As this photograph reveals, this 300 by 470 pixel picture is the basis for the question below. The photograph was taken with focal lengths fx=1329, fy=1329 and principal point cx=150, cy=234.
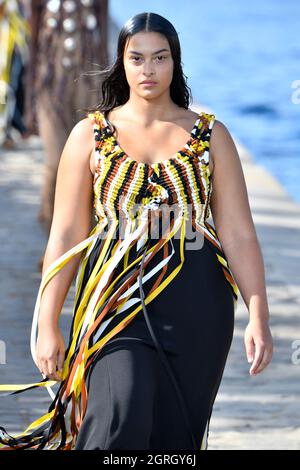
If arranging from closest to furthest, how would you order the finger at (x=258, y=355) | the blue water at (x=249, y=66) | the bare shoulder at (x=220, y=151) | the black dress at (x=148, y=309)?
the black dress at (x=148, y=309)
the finger at (x=258, y=355)
the bare shoulder at (x=220, y=151)
the blue water at (x=249, y=66)

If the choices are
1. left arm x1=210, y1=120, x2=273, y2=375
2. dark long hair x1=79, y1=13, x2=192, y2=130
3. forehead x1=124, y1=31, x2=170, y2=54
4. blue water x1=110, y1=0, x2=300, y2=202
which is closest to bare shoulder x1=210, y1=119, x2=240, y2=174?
left arm x1=210, y1=120, x2=273, y2=375

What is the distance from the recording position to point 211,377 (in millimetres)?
3660

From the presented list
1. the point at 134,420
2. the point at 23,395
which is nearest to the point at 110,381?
the point at 134,420

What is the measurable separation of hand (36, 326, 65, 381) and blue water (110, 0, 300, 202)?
311cm

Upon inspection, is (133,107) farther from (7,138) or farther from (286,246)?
(7,138)

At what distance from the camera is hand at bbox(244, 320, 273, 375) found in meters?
3.71

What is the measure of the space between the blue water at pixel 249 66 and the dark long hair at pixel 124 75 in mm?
2708

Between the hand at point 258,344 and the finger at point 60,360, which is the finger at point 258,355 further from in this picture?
the finger at point 60,360

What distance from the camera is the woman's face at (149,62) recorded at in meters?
3.77

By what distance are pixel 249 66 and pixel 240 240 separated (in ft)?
75.6

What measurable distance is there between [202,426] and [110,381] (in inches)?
12.3

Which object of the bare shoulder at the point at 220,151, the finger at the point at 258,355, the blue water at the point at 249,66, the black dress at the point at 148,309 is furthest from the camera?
the blue water at the point at 249,66

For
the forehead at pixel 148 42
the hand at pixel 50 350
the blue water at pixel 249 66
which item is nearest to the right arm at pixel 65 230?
the hand at pixel 50 350

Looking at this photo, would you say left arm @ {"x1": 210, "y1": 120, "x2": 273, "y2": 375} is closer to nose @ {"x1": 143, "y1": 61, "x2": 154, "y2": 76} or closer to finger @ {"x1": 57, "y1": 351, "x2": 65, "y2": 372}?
nose @ {"x1": 143, "y1": 61, "x2": 154, "y2": 76}
